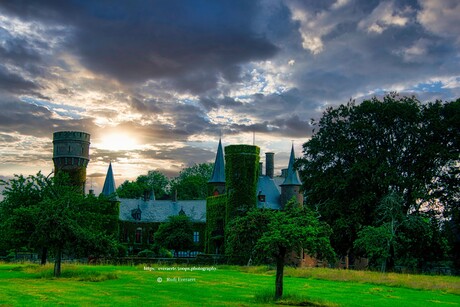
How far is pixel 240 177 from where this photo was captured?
5953 cm

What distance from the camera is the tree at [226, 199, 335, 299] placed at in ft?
68.9

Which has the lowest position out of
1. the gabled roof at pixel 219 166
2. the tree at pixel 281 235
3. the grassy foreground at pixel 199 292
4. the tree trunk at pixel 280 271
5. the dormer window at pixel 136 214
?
the grassy foreground at pixel 199 292

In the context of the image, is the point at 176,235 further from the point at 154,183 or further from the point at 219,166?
the point at 154,183

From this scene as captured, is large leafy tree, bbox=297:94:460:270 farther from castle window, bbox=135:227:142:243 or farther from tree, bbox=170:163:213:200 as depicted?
tree, bbox=170:163:213:200

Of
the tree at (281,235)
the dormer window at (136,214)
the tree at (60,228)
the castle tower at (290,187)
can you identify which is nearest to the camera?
the tree at (281,235)

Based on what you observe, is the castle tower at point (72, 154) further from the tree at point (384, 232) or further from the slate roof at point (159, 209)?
the tree at point (384, 232)

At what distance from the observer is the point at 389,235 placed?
40531 mm

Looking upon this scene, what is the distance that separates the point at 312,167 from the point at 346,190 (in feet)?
14.1

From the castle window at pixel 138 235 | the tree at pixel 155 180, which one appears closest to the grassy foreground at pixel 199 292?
the castle window at pixel 138 235

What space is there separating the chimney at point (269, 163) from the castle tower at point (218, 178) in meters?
5.71

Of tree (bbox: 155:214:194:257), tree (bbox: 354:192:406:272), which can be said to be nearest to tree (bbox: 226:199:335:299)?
tree (bbox: 354:192:406:272)

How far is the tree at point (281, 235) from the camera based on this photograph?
21016 millimetres

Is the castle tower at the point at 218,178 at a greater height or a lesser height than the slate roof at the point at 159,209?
greater

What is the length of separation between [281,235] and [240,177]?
126 feet
